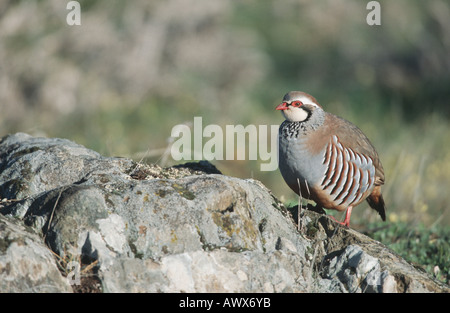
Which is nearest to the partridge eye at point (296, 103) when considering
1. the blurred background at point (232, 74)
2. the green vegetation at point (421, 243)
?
the green vegetation at point (421, 243)

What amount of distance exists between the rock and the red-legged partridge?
0.54m

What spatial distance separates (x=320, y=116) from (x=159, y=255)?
6.03 feet

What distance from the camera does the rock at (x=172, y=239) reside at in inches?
111

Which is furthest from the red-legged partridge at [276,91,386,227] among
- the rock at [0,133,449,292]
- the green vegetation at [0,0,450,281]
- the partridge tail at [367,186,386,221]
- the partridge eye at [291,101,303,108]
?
the green vegetation at [0,0,450,281]

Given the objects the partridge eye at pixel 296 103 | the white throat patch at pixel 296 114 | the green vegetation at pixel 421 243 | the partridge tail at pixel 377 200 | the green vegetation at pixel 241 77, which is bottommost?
the green vegetation at pixel 421 243

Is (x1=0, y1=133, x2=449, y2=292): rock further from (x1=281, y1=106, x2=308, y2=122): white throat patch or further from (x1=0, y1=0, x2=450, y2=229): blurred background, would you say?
(x1=0, y1=0, x2=450, y2=229): blurred background

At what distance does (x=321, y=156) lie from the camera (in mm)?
4078

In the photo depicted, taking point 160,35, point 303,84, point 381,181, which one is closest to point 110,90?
point 160,35

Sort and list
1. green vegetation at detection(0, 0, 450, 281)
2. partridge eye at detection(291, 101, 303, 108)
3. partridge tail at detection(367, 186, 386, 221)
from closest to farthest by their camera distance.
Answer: partridge eye at detection(291, 101, 303, 108) < partridge tail at detection(367, 186, 386, 221) < green vegetation at detection(0, 0, 450, 281)

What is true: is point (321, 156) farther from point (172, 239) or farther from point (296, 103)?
point (172, 239)

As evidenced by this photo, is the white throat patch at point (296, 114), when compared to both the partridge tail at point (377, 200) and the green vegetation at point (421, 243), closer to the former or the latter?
the partridge tail at point (377, 200)

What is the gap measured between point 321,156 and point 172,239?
4.90 feet

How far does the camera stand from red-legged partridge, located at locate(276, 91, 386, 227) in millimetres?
4066

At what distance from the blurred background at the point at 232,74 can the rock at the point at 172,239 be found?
77.8 inches
